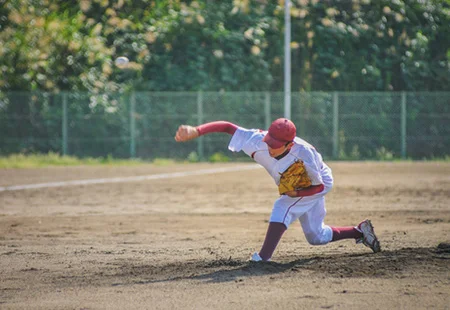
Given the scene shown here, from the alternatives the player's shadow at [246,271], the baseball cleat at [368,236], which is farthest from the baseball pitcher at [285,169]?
the baseball cleat at [368,236]

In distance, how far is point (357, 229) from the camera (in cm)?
791

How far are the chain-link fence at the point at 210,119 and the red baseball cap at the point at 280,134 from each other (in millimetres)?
17409

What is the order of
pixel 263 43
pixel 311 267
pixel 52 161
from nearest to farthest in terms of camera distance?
1. pixel 311 267
2. pixel 52 161
3. pixel 263 43

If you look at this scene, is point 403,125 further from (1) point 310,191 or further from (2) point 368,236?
(1) point 310,191

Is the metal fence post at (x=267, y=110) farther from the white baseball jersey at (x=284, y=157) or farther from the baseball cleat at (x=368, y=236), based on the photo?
the white baseball jersey at (x=284, y=157)

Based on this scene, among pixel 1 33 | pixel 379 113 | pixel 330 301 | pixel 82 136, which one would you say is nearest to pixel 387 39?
pixel 379 113

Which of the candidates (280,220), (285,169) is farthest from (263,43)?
(280,220)

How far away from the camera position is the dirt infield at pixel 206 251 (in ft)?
19.9

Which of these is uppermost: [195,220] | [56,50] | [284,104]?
[56,50]

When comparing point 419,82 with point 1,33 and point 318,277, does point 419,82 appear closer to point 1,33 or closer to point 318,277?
point 1,33

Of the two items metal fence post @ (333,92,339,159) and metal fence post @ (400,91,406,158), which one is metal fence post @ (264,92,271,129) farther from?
metal fence post @ (400,91,406,158)

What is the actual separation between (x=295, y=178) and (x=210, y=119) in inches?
680

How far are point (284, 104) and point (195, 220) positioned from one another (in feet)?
45.1

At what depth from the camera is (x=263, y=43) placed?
1078 inches
